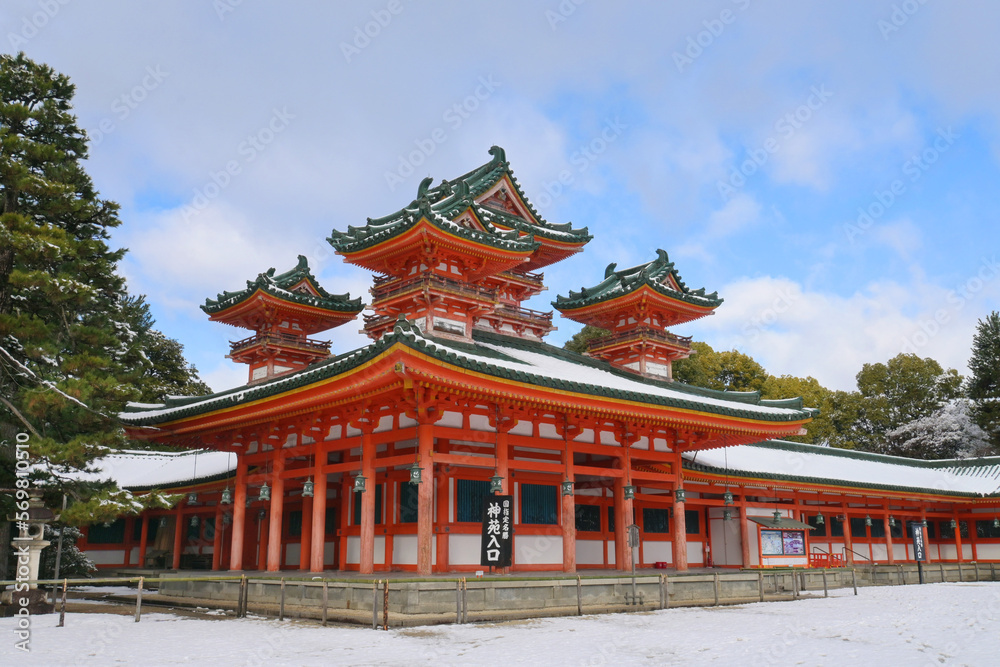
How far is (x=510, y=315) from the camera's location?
1200 inches

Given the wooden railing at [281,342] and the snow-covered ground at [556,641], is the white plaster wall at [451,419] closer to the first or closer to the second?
the snow-covered ground at [556,641]

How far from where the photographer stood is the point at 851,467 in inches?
1633

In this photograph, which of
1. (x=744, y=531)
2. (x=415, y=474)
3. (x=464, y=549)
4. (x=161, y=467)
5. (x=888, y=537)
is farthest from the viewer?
(x=888, y=537)

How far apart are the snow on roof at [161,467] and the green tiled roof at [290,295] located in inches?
251

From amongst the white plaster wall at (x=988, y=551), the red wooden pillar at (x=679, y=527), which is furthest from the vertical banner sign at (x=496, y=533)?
the white plaster wall at (x=988, y=551)

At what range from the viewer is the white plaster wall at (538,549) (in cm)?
2178

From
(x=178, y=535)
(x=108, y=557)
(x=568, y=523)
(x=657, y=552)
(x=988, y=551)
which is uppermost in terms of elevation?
(x=568, y=523)

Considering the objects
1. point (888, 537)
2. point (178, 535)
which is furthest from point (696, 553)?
point (178, 535)

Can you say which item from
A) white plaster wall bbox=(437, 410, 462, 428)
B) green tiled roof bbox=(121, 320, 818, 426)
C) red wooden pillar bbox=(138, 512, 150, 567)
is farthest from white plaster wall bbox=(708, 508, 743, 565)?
red wooden pillar bbox=(138, 512, 150, 567)

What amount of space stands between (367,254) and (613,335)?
11.5 meters

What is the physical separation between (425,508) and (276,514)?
6.99 meters

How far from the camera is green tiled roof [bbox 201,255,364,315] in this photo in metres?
29.1

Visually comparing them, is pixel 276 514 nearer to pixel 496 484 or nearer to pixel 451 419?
pixel 451 419

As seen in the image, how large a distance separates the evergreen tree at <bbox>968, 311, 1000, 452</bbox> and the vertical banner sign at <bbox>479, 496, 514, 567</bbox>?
162 feet
